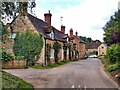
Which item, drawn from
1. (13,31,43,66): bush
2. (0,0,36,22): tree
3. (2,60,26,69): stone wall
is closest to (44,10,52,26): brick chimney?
(13,31,43,66): bush

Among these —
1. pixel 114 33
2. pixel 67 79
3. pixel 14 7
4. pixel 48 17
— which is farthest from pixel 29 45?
pixel 14 7

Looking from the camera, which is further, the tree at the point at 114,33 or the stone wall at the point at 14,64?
the stone wall at the point at 14,64

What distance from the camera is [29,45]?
127 feet

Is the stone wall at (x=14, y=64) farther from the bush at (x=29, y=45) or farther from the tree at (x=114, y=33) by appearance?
the tree at (x=114, y=33)

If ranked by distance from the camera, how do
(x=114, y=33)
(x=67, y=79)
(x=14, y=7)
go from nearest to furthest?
(x=14, y=7) < (x=67, y=79) < (x=114, y=33)

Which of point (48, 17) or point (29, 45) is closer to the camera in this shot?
point (29, 45)

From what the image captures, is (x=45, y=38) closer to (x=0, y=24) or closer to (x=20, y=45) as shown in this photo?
(x=20, y=45)

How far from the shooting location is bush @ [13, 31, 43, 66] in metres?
38.7

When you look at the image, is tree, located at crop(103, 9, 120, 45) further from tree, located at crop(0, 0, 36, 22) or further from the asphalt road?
tree, located at crop(0, 0, 36, 22)

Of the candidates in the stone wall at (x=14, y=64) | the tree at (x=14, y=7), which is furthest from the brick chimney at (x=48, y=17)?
the tree at (x=14, y=7)

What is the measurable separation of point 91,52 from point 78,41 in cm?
3821

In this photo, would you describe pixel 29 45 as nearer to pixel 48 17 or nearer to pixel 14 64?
pixel 14 64

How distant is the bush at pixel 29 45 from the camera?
127 ft

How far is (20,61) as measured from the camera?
35.7 metres
